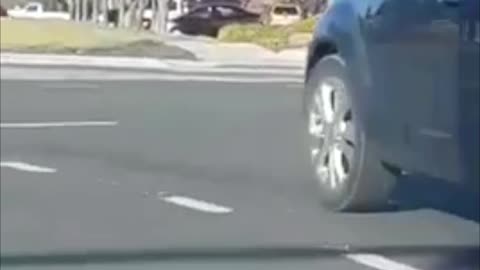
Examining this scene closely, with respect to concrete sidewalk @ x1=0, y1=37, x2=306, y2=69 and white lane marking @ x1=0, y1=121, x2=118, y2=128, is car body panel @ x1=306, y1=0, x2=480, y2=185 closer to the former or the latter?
white lane marking @ x1=0, y1=121, x2=118, y2=128

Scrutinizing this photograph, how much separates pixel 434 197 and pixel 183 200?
48.9 inches

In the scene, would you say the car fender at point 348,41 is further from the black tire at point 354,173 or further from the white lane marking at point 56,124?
the white lane marking at point 56,124

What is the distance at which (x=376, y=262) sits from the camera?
698 centimetres

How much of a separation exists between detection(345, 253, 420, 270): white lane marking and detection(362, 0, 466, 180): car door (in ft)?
1.25

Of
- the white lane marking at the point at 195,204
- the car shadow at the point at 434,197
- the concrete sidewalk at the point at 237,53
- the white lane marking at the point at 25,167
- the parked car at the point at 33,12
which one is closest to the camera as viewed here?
the car shadow at the point at 434,197

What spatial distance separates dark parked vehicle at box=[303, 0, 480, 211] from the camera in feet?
22.4

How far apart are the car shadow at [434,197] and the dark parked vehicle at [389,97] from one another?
73 mm

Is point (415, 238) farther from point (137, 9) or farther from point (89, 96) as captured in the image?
point (137, 9)

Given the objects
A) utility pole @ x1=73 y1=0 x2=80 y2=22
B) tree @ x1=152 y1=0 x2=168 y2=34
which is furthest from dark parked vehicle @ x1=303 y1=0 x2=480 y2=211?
tree @ x1=152 y1=0 x2=168 y2=34

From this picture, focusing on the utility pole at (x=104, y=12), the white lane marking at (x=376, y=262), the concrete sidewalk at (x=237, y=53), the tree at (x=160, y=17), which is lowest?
the concrete sidewalk at (x=237, y=53)

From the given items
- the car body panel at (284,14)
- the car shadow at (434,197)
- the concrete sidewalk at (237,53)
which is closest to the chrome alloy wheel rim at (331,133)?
the car shadow at (434,197)

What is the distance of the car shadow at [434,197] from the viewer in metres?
7.15

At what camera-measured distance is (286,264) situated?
7.02 meters

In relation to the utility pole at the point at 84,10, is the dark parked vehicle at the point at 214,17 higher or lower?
lower
